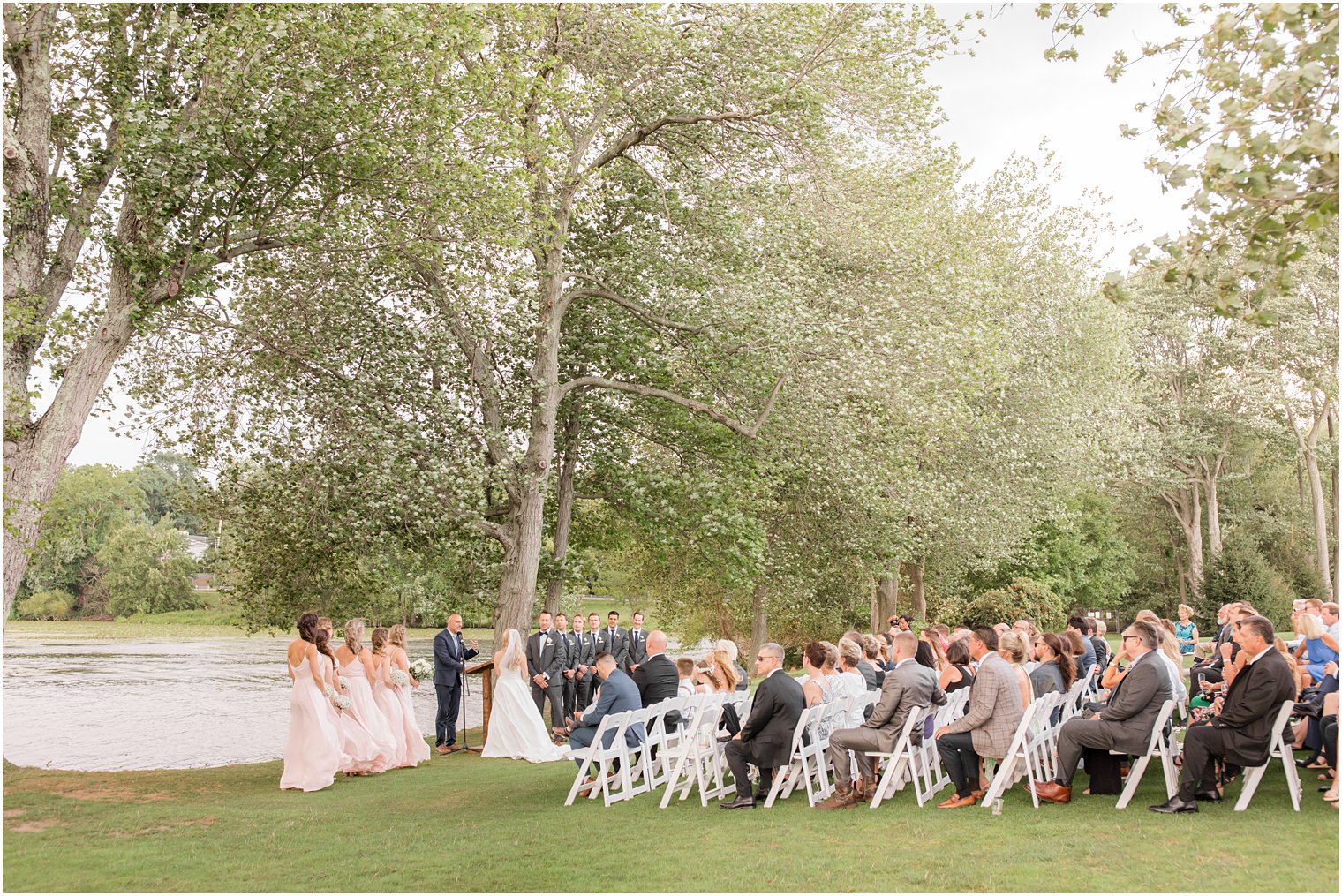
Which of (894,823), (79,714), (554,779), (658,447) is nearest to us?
(894,823)

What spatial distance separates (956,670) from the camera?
10133mm

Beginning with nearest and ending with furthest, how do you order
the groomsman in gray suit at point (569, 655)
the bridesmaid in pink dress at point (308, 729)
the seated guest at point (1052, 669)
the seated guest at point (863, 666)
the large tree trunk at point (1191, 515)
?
the seated guest at point (1052, 669) → the seated guest at point (863, 666) → the bridesmaid in pink dress at point (308, 729) → the groomsman in gray suit at point (569, 655) → the large tree trunk at point (1191, 515)

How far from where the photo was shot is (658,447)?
2147 cm

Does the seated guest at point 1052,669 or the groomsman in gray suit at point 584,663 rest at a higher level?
the seated guest at point 1052,669

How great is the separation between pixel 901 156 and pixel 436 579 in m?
12.0

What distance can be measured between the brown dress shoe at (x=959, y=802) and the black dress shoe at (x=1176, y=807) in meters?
1.35

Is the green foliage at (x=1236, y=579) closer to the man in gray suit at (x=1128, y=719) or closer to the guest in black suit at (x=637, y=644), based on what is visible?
the guest in black suit at (x=637, y=644)

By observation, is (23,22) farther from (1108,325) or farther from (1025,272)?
(1108,325)

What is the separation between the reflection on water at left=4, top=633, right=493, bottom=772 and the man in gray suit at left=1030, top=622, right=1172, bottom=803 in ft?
38.6

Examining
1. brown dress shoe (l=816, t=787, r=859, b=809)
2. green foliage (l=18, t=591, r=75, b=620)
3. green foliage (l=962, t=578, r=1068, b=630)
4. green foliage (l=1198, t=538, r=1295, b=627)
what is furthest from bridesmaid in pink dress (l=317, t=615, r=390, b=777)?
green foliage (l=18, t=591, r=75, b=620)

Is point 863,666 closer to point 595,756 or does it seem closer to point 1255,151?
point 595,756

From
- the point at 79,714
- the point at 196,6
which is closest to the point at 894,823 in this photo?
the point at 196,6

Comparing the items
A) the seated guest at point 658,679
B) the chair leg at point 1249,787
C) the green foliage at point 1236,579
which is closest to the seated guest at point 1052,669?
the chair leg at point 1249,787

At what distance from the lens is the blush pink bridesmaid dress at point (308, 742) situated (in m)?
11.0
